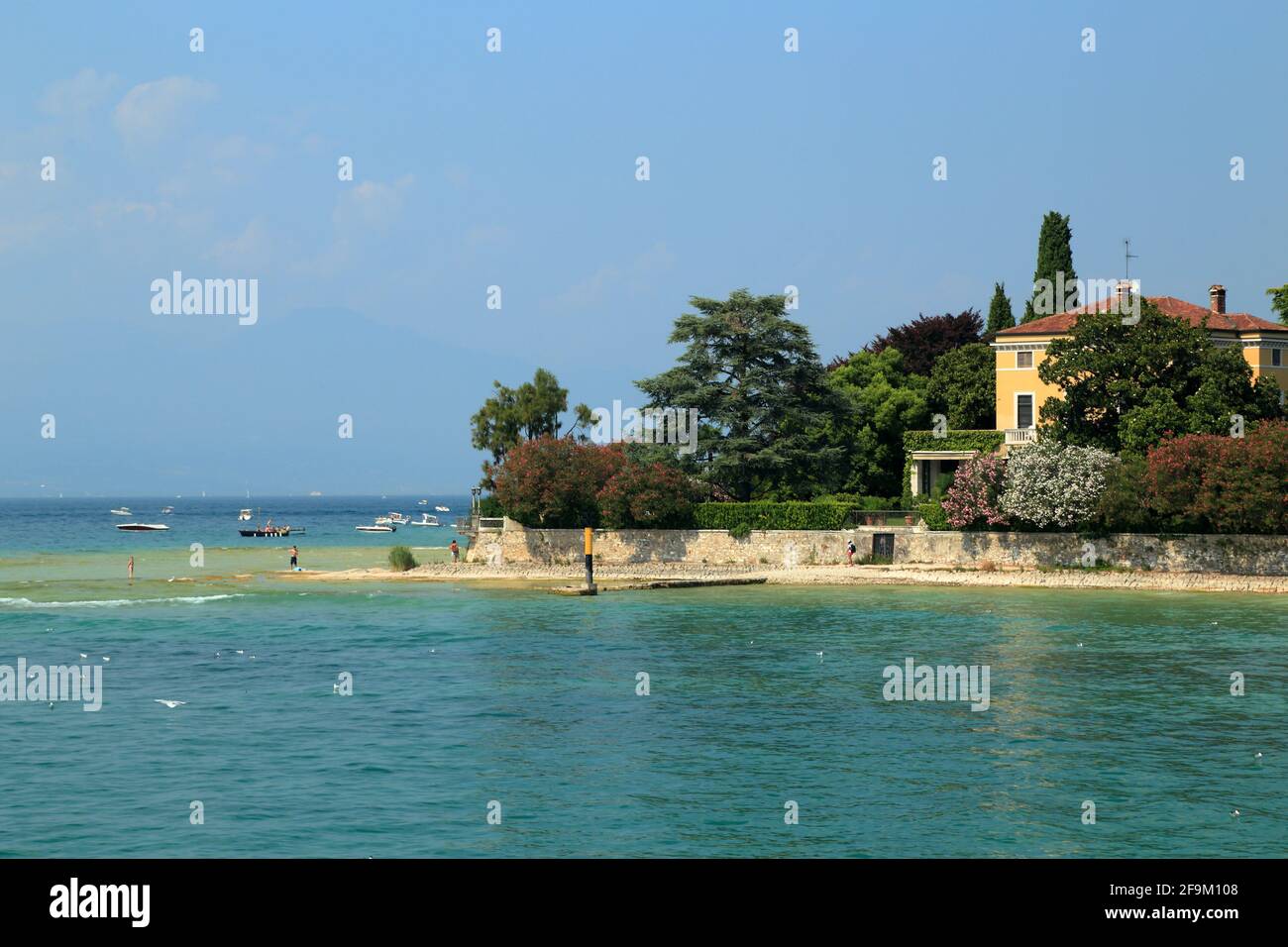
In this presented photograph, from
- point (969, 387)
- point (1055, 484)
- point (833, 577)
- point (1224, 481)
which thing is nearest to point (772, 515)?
point (833, 577)

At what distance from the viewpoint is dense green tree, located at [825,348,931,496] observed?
73.0 metres

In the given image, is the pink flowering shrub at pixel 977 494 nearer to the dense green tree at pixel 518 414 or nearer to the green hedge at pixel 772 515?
the green hedge at pixel 772 515

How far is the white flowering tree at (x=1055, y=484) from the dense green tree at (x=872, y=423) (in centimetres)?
1248

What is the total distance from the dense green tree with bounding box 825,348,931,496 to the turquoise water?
82.2 ft

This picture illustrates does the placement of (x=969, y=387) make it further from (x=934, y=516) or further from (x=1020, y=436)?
(x=934, y=516)

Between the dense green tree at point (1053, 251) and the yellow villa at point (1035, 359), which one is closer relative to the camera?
the yellow villa at point (1035, 359)

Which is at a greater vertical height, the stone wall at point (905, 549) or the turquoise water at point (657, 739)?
the stone wall at point (905, 549)

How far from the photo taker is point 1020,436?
67500mm

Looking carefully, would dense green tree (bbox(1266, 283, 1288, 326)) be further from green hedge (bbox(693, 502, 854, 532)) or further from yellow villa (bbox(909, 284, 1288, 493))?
green hedge (bbox(693, 502, 854, 532))

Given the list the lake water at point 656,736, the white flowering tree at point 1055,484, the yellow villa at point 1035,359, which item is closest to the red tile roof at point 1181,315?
the yellow villa at point 1035,359

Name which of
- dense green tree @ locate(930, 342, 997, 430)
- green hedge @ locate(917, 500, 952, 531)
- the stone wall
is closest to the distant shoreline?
the stone wall

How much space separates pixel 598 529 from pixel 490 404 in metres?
25.9

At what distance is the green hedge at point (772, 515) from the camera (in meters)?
65.9
